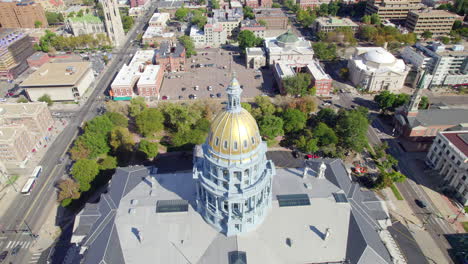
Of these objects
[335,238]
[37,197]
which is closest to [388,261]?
[335,238]

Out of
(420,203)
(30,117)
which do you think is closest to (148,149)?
(30,117)

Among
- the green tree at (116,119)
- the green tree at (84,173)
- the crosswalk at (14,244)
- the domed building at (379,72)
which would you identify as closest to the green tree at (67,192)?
the green tree at (84,173)

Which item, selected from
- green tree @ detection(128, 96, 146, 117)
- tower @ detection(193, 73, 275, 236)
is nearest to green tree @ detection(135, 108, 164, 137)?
green tree @ detection(128, 96, 146, 117)

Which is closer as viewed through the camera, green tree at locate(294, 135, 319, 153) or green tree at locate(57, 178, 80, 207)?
green tree at locate(57, 178, 80, 207)

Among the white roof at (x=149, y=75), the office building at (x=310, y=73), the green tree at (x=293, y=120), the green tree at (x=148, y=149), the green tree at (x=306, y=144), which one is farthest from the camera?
the white roof at (x=149, y=75)

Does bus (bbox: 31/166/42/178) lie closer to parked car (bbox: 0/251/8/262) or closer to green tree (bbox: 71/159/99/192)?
green tree (bbox: 71/159/99/192)

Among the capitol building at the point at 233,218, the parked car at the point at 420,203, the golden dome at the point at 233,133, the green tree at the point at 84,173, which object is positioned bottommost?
the parked car at the point at 420,203

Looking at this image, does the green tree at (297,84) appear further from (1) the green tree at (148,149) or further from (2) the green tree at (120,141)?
(2) the green tree at (120,141)
